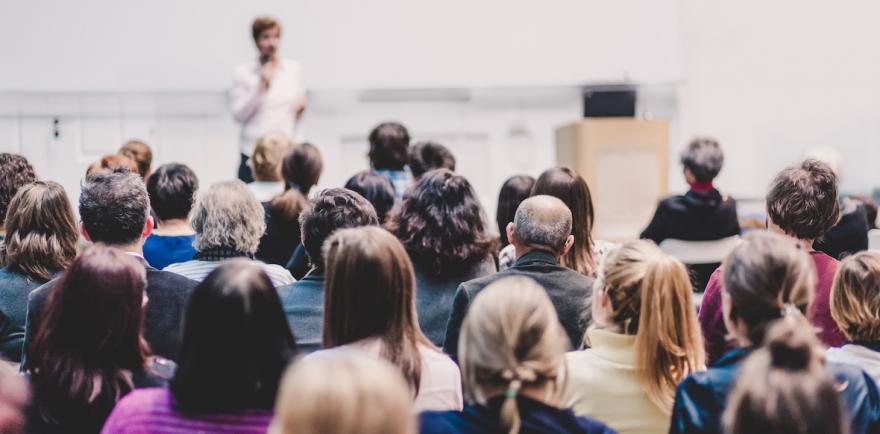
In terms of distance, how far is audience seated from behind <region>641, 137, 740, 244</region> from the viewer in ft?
14.7

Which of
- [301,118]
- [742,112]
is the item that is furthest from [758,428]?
[742,112]

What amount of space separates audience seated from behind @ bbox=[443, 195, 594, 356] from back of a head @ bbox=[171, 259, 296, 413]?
0.95 m

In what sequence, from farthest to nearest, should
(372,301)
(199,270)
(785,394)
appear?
(199,270), (372,301), (785,394)

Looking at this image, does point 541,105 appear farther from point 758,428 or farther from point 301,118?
point 758,428

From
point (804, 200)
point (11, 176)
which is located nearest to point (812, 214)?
point (804, 200)

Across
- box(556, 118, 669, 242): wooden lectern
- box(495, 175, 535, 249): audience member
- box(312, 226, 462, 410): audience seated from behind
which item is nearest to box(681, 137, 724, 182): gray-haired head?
box(495, 175, 535, 249): audience member

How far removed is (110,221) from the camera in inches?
118

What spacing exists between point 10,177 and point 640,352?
8.05 feet

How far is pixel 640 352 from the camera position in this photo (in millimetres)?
2295

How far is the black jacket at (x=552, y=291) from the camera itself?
284cm

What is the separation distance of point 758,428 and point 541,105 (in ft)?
18.4

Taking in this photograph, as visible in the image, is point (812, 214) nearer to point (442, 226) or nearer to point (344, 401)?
point (442, 226)

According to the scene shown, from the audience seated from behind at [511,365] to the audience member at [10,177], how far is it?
234 cm

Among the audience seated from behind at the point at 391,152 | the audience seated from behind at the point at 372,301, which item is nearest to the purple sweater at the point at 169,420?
the audience seated from behind at the point at 372,301
